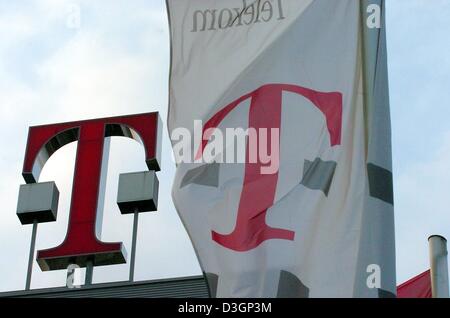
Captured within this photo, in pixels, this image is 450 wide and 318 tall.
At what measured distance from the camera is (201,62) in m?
10.2

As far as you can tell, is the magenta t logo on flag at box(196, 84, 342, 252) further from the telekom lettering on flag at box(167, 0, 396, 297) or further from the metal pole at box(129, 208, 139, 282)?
the metal pole at box(129, 208, 139, 282)

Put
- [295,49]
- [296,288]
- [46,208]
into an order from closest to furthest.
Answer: [296,288] → [295,49] → [46,208]

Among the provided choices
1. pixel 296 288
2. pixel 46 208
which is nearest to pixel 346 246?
pixel 296 288

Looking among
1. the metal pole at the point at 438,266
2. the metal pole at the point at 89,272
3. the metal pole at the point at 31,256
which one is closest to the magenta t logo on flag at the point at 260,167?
the metal pole at the point at 438,266

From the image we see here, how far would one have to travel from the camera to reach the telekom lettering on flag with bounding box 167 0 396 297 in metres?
8.92

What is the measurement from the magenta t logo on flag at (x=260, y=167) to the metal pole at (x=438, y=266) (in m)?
1.18

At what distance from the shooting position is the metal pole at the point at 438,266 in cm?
936

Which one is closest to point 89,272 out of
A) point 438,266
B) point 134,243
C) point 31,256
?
point 134,243

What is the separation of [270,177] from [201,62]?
1.35 metres

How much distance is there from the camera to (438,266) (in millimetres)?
9539

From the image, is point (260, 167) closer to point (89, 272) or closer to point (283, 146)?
point (283, 146)

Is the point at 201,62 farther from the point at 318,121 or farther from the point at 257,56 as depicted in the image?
the point at 318,121

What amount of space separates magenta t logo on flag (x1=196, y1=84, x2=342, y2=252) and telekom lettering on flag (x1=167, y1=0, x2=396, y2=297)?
11mm

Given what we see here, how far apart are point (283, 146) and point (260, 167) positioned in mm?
253
